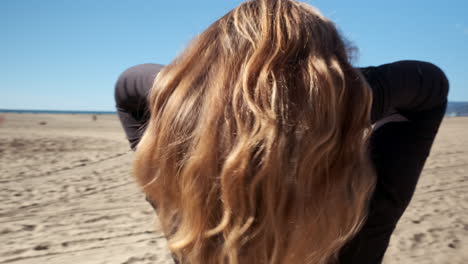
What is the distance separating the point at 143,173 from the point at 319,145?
43cm

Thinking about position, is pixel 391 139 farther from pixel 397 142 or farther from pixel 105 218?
pixel 105 218

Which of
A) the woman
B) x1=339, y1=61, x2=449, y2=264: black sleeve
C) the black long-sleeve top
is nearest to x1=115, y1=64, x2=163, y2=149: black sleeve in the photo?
the black long-sleeve top

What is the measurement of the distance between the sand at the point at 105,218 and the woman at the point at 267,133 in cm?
76

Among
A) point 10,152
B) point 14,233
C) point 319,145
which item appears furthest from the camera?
point 10,152

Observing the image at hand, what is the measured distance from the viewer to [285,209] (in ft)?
2.69

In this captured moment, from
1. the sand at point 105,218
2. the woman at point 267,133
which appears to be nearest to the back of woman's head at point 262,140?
the woman at point 267,133

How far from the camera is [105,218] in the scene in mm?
4578

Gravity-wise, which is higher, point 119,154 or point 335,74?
point 335,74

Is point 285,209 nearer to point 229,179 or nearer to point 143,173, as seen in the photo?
point 229,179

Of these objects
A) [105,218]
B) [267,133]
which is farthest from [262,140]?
[105,218]

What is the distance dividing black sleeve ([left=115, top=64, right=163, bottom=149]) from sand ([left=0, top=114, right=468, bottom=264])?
55cm

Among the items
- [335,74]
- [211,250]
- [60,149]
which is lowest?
[60,149]

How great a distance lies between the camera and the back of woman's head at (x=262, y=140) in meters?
0.77

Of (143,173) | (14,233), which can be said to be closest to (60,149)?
(14,233)
